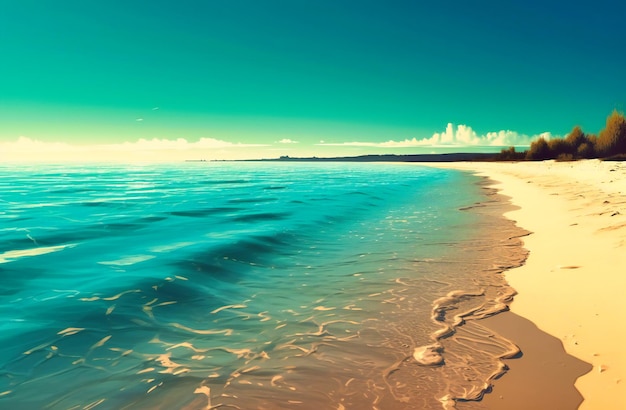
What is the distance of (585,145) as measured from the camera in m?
80.6

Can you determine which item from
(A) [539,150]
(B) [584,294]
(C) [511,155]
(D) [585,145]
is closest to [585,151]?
(D) [585,145]

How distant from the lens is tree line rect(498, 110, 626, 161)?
7525 cm

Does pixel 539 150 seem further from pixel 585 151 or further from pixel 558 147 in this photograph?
pixel 585 151

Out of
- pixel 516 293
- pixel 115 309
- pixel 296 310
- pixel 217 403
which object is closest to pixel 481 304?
pixel 516 293

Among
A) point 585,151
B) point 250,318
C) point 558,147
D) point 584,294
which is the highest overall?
point 558,147

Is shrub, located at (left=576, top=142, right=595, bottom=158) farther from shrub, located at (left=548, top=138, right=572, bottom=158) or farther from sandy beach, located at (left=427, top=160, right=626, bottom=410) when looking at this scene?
sandy beach, located at (left=427, top=160, right=626, bottom=410)

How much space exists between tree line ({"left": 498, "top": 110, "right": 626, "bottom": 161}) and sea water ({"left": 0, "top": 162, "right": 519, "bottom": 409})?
7893 cm

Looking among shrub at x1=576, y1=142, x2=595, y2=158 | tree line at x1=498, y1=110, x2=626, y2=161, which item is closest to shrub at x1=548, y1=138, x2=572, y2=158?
tree line at x1=498, y1=110, x2=626, y2=161

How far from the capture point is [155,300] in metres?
6.53

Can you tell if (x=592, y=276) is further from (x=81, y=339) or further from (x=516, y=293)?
(x=81, y=339)

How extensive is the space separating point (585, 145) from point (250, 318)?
95413 mm

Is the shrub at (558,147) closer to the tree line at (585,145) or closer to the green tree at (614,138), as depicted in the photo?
the tree line at (585,145)

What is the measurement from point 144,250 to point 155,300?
4255 millimetres

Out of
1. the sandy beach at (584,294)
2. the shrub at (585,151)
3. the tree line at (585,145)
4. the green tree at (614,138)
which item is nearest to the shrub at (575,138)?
the tree line at (585,145)
